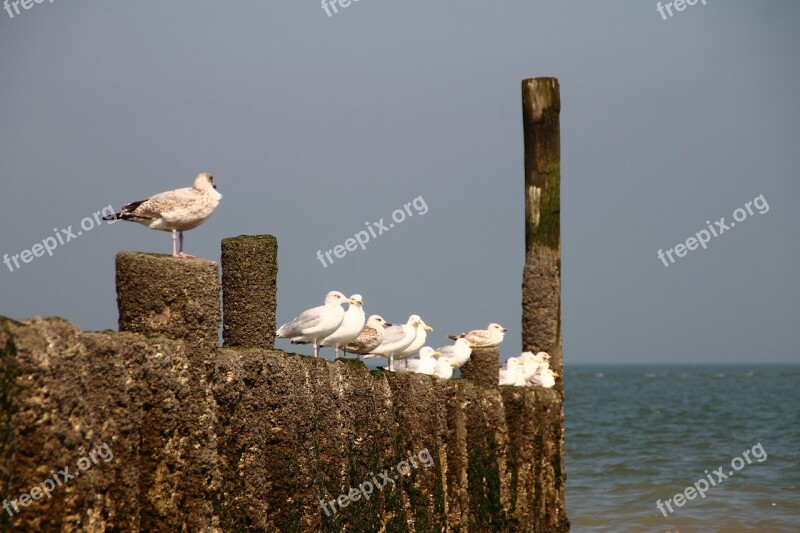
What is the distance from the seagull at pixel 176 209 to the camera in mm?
7574

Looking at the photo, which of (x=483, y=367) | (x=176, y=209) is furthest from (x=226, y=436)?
(x=483, y=367)

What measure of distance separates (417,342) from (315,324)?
3717mm

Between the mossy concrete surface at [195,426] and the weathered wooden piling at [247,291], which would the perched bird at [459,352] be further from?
the weathered wooden piling at [247,291]

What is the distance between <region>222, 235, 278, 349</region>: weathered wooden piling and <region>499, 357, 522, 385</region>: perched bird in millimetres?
6838

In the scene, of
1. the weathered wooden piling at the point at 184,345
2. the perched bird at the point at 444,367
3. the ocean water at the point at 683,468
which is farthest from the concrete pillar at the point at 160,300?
the ocean water at the point at 683,468

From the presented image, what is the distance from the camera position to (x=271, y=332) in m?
8.58

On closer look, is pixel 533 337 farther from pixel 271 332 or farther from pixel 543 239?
pixel 271 332

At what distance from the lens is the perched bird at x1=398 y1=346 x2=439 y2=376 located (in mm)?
13734

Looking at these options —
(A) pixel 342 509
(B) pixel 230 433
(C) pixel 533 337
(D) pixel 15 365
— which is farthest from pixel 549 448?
(D) pixel 15 365

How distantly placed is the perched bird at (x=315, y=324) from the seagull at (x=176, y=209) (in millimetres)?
2295

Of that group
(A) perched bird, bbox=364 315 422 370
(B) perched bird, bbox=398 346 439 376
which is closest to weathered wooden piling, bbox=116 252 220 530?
(A) perched bird, bbox=364 315 422 370

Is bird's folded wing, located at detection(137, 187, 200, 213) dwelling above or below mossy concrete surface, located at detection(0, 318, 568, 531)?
above

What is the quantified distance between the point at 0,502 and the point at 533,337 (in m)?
11.0

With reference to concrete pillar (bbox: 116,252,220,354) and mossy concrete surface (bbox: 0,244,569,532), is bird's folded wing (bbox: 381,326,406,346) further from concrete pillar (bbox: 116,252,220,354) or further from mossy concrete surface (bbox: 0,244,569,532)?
concrete pillar (bbox: 116,252,220,354)
